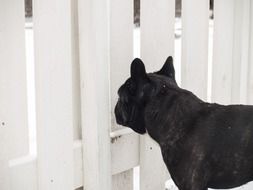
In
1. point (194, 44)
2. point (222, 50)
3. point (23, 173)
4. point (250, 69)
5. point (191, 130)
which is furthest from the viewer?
point (250, 69)

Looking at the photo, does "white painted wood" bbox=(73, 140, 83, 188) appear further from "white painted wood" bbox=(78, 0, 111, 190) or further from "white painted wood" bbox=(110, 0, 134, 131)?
"white painted wood" bbox=(110, 0, 134, 131)

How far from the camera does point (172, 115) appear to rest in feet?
6.66

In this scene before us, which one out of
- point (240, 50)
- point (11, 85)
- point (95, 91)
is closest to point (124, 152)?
point (95, 91)

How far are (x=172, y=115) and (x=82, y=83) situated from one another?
1.45 feet

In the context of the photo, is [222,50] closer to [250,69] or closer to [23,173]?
[250,69]

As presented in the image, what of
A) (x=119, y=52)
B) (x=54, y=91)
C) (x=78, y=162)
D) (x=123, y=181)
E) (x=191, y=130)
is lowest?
(x=123, y=181)

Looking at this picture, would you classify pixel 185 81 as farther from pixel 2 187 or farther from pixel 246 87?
pixel 2 187

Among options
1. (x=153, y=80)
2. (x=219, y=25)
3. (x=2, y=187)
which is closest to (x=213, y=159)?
(x=153, y=80)

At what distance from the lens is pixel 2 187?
6.62 ft

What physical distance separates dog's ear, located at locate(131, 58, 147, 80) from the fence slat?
1.48 feet

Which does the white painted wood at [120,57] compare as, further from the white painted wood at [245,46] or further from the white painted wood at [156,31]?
the white painted wood at [245,46]

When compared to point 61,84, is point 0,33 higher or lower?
higher

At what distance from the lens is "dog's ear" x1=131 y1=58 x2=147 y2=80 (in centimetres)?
200

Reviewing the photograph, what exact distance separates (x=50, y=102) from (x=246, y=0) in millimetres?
1410
